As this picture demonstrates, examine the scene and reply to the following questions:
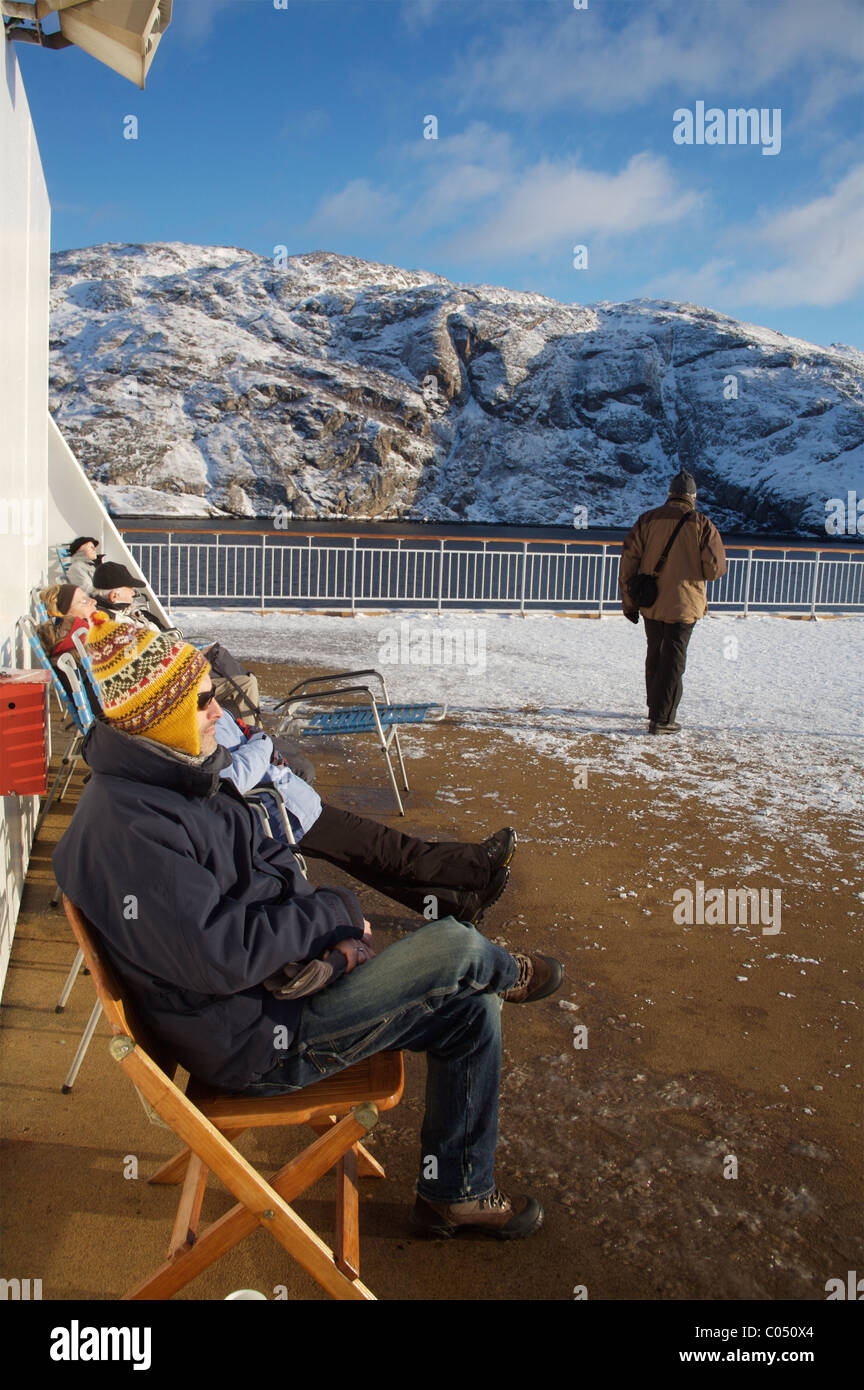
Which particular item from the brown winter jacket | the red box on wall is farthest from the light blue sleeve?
the brown winter jacket

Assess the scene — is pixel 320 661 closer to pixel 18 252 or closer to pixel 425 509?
pixel 18 252

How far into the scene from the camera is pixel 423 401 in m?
147

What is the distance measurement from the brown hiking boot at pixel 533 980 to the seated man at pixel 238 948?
192mm

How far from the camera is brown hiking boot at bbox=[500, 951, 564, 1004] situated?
2426 mm

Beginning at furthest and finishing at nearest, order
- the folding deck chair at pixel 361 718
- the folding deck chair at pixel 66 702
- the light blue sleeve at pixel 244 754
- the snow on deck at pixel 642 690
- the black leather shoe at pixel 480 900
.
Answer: the snow on deck at pixel 642 690, the folding deck chair at pixel 361 718, the folding deck chair at pixel 66 702, the black leather shoe at pixel 480 900, the light blue sleeve at pixel 244 754

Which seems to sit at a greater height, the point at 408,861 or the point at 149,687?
the point at 149,687

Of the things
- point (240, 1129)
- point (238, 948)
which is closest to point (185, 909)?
point (238, 948)

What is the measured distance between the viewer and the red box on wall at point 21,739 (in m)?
3.01

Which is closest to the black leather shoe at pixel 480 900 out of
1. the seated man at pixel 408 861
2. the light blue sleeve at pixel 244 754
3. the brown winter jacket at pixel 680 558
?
the seated man at pixel 408 861

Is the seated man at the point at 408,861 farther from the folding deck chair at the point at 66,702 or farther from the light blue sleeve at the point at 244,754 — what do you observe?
the folding deck chair at the point at 66,702

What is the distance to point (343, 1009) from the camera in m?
2.07

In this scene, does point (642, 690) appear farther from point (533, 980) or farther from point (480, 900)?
point (533, 980)

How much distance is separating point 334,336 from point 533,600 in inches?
6248

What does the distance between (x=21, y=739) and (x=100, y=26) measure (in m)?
3.25
